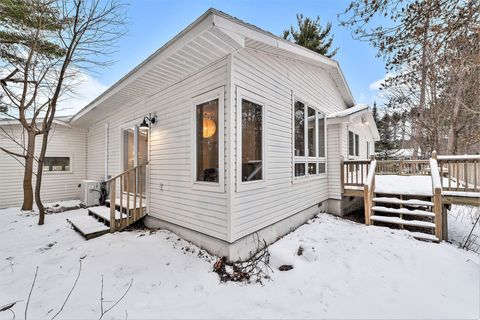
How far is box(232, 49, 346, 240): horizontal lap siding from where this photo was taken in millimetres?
3797

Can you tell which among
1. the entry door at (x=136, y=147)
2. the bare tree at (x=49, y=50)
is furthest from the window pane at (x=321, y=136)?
the bare tree at (x=49, y=50)

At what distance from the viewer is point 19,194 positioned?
839 centimetres

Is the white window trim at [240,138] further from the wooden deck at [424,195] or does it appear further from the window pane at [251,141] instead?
the wooden deck at [424,195]

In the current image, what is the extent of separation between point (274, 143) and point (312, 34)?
11.3m

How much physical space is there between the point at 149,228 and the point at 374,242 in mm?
5015

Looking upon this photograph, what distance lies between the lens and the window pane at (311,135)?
20.0 ft

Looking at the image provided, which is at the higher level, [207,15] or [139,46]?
[139,46]

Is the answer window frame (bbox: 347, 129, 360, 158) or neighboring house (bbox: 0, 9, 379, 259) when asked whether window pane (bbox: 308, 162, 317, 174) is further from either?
window frame (bbox: 347, 129, 360, 158)

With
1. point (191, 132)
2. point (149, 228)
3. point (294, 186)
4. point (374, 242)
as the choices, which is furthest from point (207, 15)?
point (374, 242)

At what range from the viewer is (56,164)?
9.24 metres

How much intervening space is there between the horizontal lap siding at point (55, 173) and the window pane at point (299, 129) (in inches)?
376

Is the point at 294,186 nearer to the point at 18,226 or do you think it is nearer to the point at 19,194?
the point at 18,226

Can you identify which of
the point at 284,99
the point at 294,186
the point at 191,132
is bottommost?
the point at 294,186

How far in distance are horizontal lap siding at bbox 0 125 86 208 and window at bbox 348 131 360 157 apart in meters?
11.5
